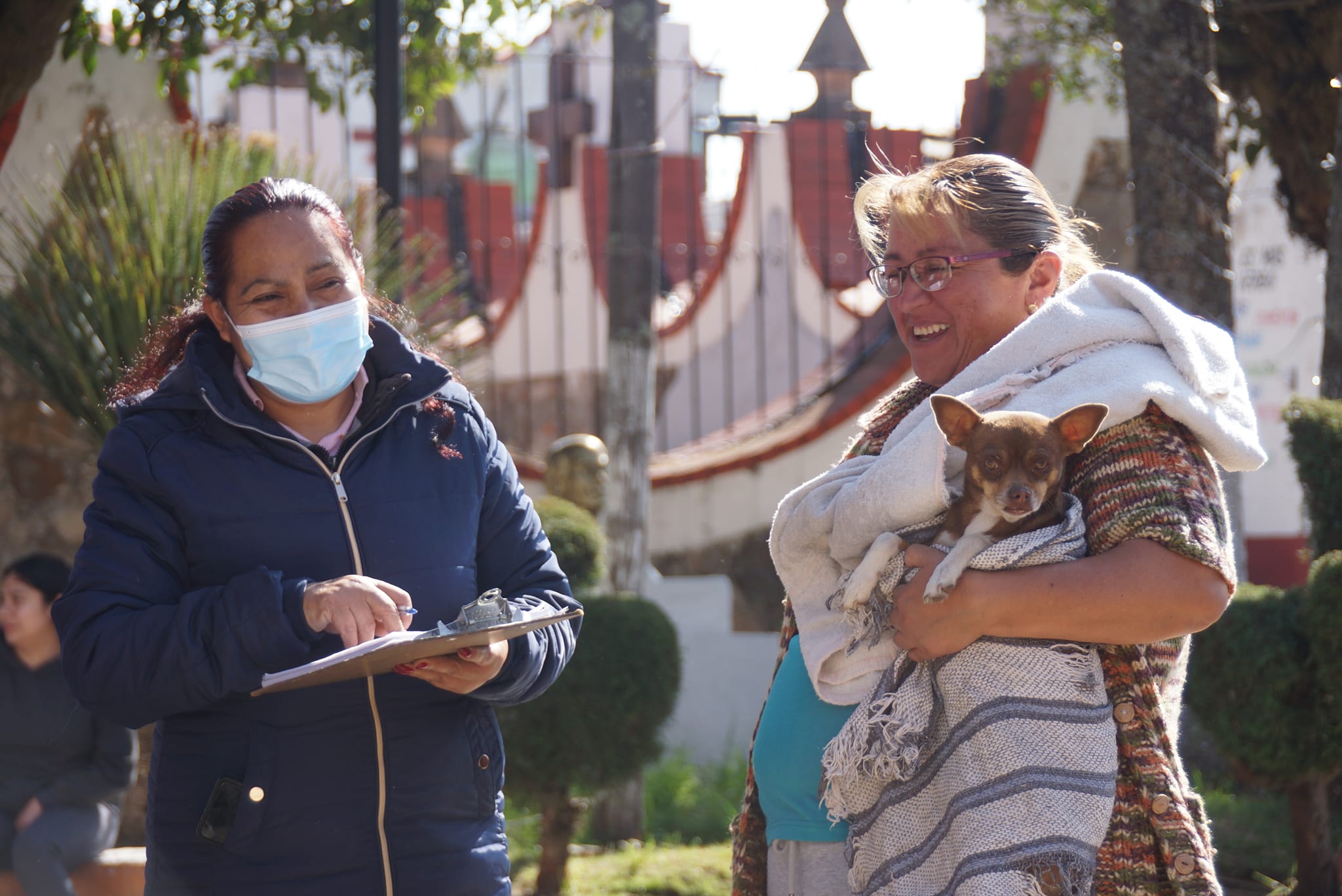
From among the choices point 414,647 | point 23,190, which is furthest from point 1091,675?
point 23,190

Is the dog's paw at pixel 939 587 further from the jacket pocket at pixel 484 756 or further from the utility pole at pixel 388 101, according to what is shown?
the utility pole at pixel 388 101

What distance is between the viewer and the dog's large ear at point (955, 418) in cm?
222

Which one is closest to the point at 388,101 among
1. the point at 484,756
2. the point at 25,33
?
the point at 25,33

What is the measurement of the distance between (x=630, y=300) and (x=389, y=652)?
4.68 m

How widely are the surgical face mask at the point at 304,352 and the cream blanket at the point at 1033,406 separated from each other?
2.79 ft

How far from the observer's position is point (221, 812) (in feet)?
7.10

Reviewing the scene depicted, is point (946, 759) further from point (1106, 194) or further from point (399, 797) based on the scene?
point (1106, 194)

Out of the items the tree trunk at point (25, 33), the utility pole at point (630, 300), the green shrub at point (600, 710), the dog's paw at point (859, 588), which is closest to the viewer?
the dog's paw at point (859, 588)

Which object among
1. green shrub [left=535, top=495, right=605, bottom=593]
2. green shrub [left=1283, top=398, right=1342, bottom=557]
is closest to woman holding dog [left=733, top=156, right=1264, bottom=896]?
green shrub [left=1283, top=398, right=1342, bottom=557]

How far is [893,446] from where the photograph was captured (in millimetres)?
2389

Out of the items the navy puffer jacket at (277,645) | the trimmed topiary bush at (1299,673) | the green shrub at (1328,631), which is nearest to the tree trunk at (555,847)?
the trimmed topiary bush at (1299,673)

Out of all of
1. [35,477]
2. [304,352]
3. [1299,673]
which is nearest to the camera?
[304,352]

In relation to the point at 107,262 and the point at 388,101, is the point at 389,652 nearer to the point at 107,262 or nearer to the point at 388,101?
the point at 107,262

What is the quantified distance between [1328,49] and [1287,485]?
13.5ft
